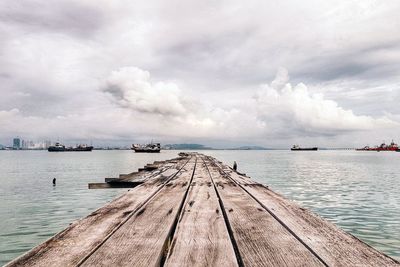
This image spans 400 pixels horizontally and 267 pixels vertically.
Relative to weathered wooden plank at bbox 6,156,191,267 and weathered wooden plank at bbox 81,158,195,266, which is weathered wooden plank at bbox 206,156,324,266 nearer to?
weathered wooden plank at bbox 81,158,195,266

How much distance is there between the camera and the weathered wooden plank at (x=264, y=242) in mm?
2385

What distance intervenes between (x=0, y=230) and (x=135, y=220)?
10665 millimetres

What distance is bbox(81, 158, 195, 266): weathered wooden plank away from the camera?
2369 millimetres

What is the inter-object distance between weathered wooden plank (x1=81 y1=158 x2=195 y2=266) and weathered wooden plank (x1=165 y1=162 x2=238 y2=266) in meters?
0.14

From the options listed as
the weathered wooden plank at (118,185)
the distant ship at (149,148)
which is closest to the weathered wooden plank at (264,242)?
the weathered wooden plank at (118,185)

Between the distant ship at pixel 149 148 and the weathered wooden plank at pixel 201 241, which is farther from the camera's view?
the distant ship at pixel 149 148

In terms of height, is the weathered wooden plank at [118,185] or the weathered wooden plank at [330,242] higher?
the weathered wooden plank at [330,242]

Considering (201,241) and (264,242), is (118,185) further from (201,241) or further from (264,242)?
(264,242)

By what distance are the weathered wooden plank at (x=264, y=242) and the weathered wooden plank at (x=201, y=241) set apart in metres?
0.13

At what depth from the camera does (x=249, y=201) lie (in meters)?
5.34

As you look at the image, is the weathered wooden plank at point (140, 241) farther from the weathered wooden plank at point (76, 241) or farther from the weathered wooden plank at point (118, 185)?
the weathered wooden plank at point (118, 185)

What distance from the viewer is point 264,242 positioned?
2852 mm

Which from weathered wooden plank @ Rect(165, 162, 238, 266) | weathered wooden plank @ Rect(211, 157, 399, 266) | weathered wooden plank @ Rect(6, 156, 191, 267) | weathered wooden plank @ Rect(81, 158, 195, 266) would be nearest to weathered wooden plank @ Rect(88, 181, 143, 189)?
weathered wooden plank @ Rect(6, 156, 191, 267)

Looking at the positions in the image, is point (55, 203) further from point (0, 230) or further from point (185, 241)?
point (185, 241)
